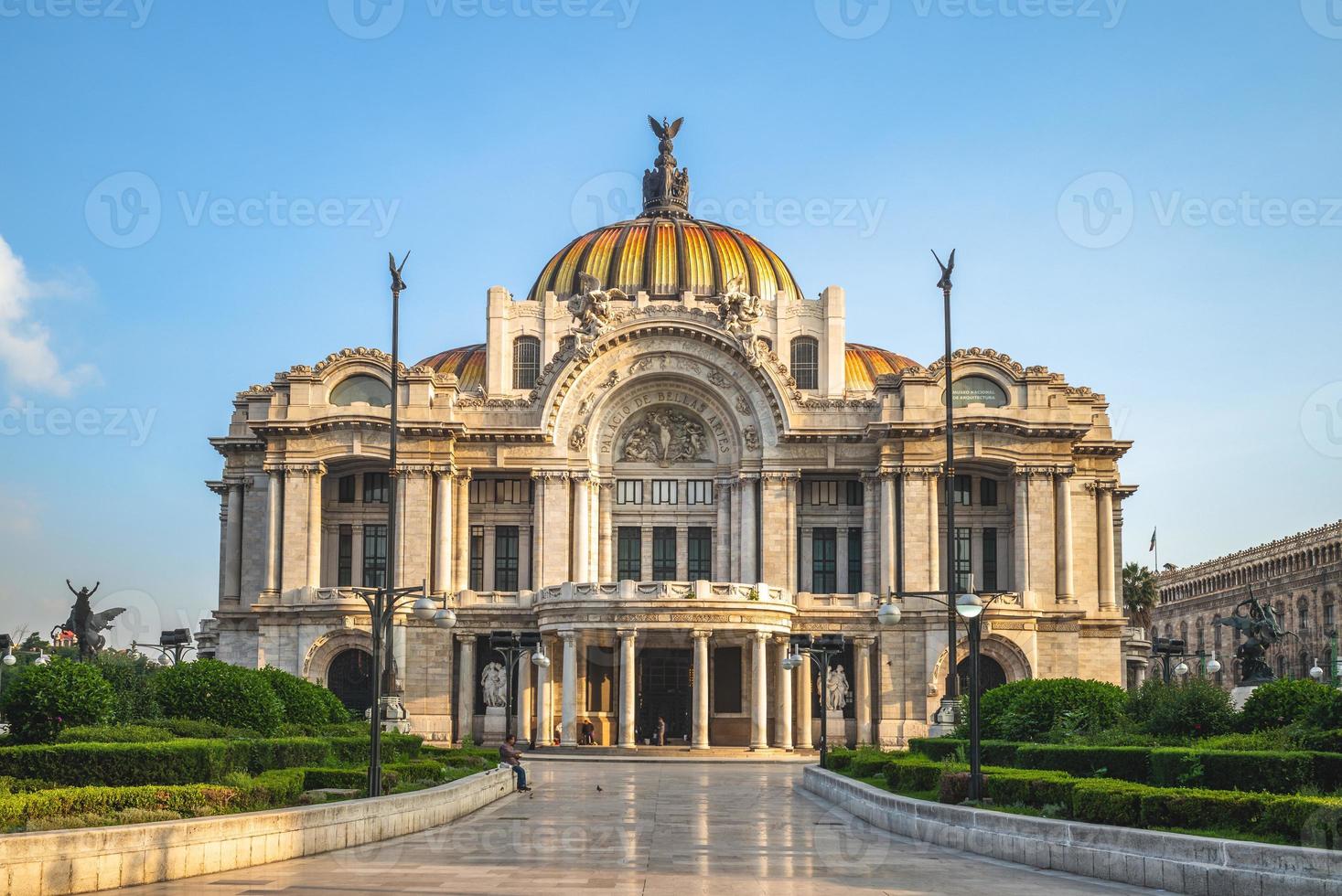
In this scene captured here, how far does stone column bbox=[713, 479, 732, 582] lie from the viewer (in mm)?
76375

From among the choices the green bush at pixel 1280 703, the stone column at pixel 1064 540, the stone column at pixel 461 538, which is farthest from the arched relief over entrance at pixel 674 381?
the green bush at pixel 1280 703

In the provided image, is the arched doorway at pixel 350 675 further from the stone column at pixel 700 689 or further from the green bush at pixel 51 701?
the green bush at pixel 51 701

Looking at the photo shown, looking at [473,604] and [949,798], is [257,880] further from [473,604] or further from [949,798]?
[473,604]

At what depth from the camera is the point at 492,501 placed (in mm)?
76688

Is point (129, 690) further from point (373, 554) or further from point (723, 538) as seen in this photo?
point (723, 538)

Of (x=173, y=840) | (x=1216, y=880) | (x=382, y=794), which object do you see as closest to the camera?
(x=1216, y=880)

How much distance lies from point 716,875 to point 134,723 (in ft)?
58.0

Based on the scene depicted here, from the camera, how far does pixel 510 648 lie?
6347 cm

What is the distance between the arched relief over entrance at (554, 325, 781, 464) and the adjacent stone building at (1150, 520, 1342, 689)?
28.1 metres

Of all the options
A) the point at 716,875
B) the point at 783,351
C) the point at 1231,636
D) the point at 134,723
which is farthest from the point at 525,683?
the point at 1231,636

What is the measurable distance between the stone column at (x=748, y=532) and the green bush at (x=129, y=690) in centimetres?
3718

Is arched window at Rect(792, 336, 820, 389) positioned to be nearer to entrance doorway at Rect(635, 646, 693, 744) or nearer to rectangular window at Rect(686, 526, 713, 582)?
rectangular window at Rect(686, 526, 713, 582)

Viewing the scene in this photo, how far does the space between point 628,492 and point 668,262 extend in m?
14.7

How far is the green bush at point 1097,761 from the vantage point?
2934cm
